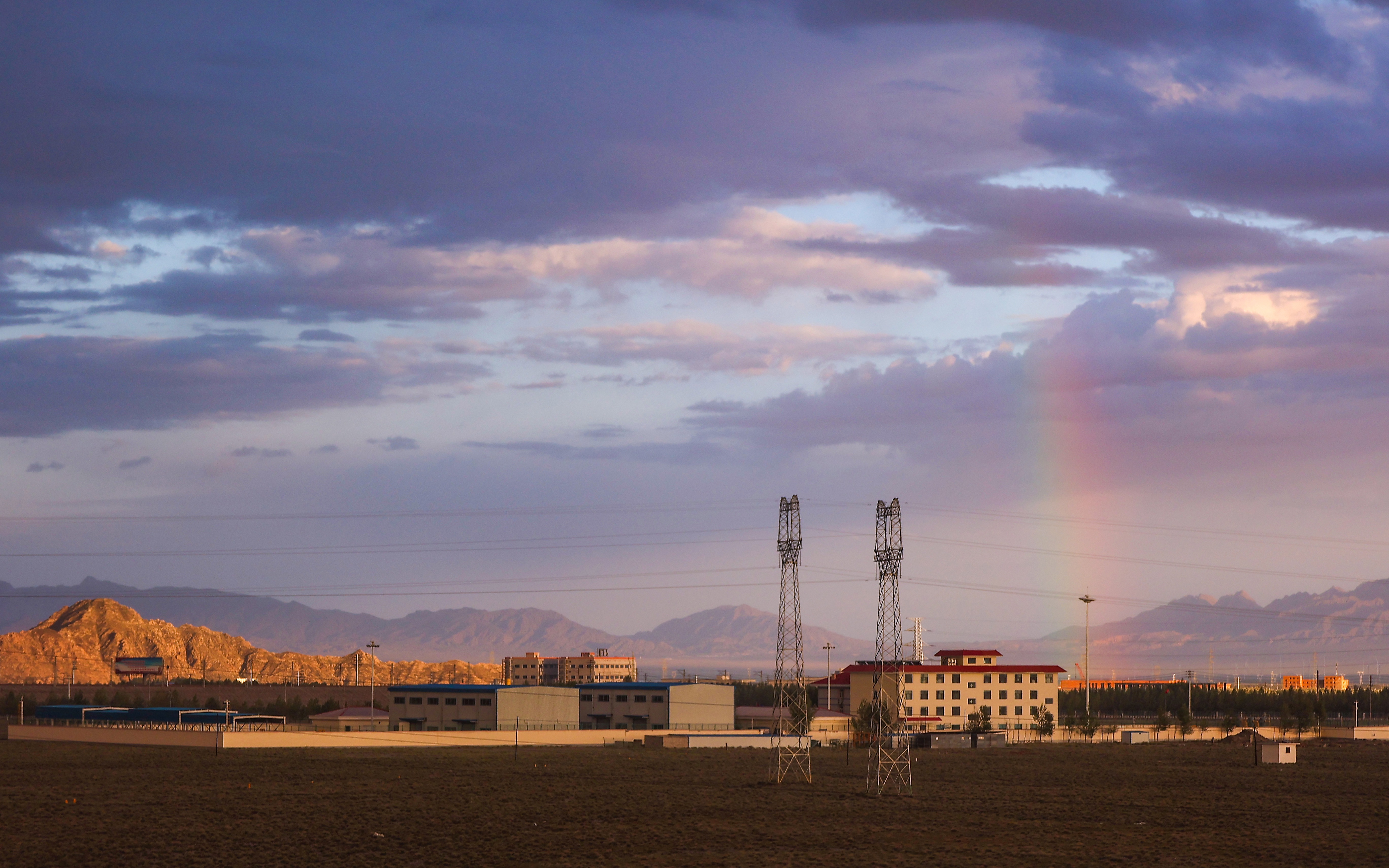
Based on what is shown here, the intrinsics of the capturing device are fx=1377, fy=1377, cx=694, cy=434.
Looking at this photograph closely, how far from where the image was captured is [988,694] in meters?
183

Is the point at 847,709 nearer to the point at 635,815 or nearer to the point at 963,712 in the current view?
the point at 963,712

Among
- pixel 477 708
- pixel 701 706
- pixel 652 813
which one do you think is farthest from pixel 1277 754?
pixel 477 708

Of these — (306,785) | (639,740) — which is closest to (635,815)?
(306,785)

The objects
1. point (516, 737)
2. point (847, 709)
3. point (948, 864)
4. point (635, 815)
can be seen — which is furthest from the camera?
point (847, 709)

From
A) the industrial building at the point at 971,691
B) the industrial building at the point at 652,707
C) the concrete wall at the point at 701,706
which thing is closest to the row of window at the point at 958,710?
the industrial building at the point at 971,691

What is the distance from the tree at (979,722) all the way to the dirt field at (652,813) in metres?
45.9

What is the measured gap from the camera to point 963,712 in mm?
181125

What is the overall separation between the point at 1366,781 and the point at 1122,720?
369 feet

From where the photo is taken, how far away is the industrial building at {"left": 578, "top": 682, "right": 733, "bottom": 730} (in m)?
146

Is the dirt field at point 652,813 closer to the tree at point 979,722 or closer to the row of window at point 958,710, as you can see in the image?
the tree at point 979,722

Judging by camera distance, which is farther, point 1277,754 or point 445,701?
point 445,701

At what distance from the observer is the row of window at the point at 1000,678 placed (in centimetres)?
18238

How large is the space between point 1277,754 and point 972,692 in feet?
237

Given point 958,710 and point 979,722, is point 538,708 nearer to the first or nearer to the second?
point 979,722
